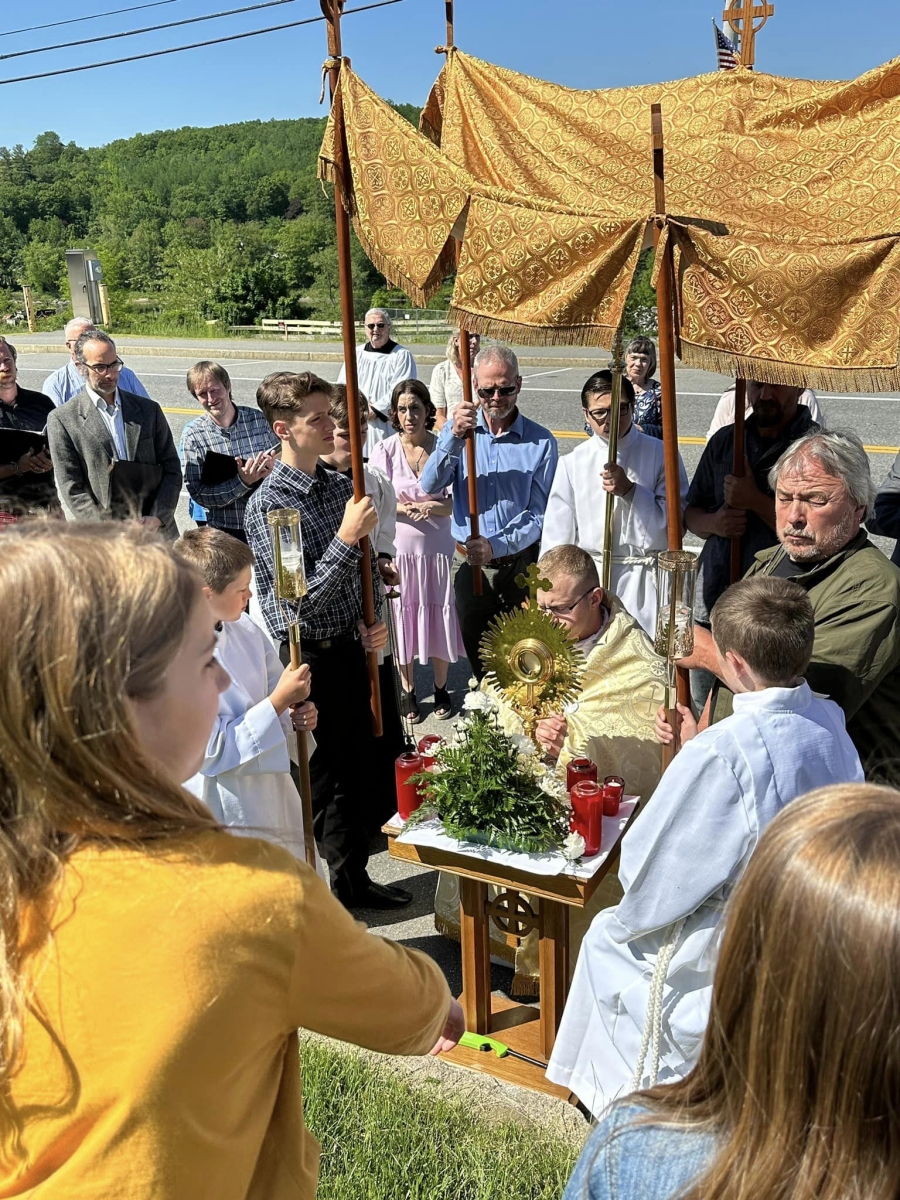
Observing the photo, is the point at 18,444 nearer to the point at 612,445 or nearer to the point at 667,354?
the point at 612,445

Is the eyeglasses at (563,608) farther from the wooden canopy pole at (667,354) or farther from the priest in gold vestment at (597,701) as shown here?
the wooden canopy pole at (667,354)

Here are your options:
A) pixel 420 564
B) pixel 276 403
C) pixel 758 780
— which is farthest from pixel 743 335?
pixel 420 564

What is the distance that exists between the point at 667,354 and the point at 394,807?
2.38 meters

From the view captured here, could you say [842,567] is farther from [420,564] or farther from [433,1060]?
[420,564]

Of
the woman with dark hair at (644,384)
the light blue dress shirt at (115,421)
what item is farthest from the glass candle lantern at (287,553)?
the woman with dark hair at (644,384)

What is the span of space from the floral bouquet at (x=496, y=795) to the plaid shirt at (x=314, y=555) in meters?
0.85

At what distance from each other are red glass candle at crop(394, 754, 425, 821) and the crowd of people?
0.36 metres

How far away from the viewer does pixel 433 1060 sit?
3.16m

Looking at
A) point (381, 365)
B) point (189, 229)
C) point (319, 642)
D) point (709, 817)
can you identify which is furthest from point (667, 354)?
point (189, 229)

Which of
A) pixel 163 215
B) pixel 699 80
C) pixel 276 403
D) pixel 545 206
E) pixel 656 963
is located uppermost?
pixel 163 215

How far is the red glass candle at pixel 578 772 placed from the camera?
9.93 feet

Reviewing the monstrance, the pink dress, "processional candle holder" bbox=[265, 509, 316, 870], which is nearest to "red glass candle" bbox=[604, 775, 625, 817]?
the monstrance

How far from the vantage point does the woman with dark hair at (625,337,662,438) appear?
21.2 feet

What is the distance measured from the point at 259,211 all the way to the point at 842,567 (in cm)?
9013
